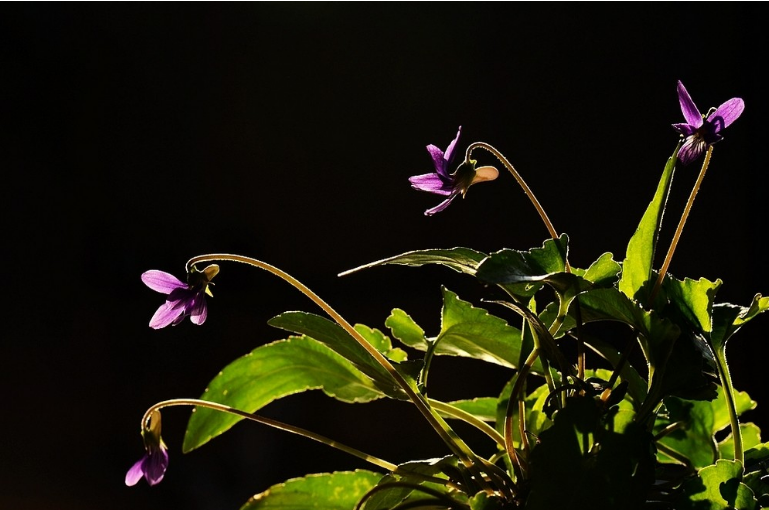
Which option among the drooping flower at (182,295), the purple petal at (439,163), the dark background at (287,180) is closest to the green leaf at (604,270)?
the purple petal at (439,163)

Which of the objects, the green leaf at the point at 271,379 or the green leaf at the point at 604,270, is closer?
the green leaf at the point at 604,270

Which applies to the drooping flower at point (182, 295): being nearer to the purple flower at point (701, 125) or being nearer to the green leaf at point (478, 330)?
the green leaf at point (478, 330)

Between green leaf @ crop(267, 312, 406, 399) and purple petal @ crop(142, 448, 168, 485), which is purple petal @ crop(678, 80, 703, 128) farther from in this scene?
purple petal @ crop(142, 448, 168, 485)

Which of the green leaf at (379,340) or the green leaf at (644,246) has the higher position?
the green leaf at (644,246)

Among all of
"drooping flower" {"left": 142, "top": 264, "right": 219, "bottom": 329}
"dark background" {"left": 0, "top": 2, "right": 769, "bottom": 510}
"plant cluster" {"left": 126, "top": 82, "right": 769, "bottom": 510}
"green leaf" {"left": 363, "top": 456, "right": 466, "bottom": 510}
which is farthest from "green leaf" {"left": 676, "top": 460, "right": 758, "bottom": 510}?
"dark background" {"left": 0, "top": 2, "right": 769, "bottom": 510}

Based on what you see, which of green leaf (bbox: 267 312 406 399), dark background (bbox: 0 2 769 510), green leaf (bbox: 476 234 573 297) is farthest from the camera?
dark background (bbox: 0 2 769 510)

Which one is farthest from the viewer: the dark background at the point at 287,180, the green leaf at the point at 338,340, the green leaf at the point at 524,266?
the dark background at the point at 287,180

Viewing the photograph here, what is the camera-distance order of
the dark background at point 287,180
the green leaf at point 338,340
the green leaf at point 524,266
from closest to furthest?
the green leaf at point 524,266 < the green leaf at point 338,340 < the dark background at point 287,180

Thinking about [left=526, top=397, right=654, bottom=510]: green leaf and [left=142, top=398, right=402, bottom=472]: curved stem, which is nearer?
[left=526, top=397, right=654, bottom=510]: green leaf
